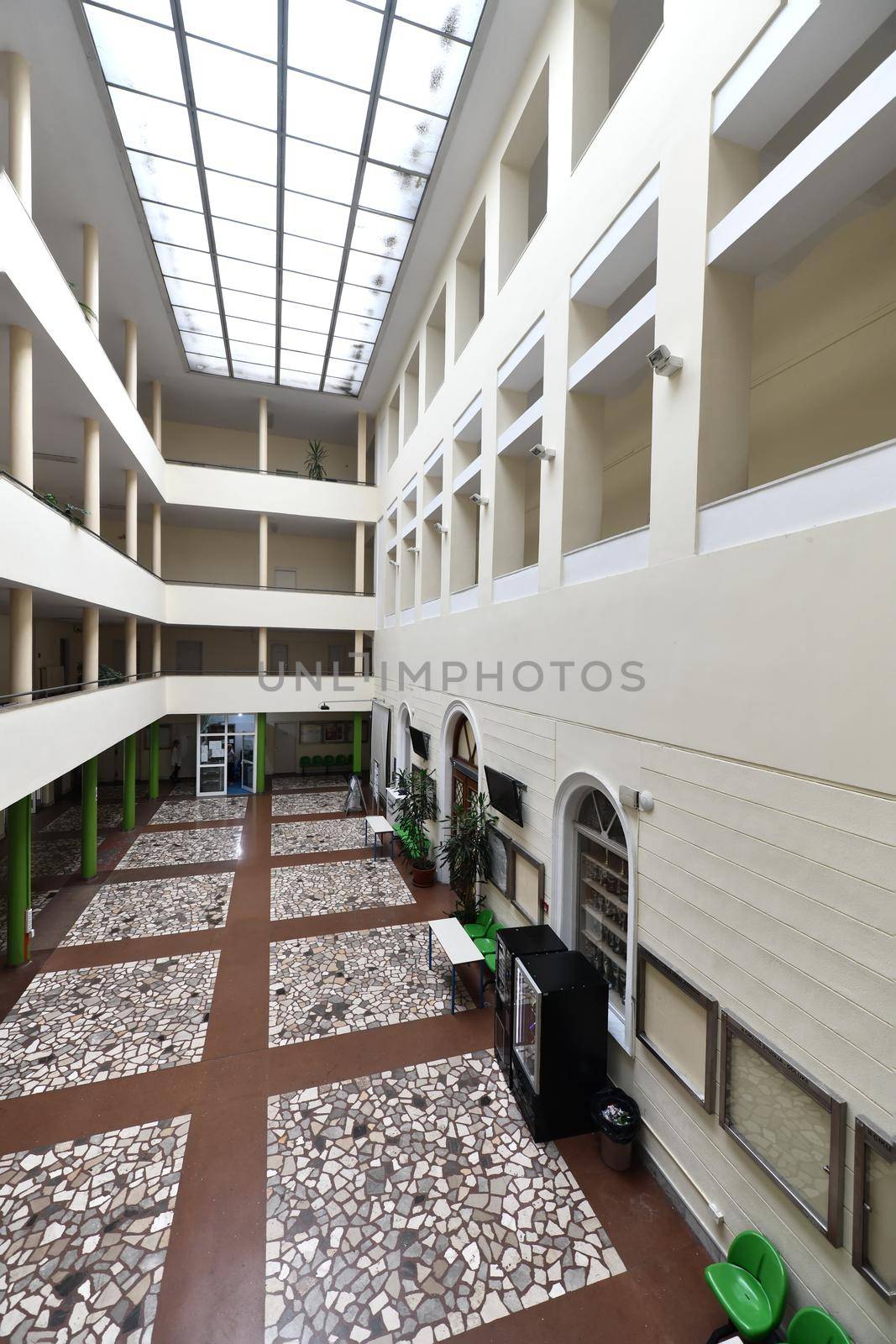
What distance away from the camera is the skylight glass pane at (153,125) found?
7785 mm

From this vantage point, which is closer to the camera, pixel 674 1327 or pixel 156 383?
pixel 674 1327

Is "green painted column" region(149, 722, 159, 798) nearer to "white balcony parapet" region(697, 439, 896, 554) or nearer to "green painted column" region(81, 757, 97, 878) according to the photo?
"green painted column" region(81, 757, 97, 878)

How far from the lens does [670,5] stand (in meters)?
4.52

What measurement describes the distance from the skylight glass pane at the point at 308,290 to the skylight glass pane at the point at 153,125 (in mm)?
2748

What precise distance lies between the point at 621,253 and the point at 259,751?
1473 cm

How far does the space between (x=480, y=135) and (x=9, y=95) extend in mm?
6099

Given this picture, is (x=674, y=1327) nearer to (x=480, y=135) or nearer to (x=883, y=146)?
(x=883, y=146)

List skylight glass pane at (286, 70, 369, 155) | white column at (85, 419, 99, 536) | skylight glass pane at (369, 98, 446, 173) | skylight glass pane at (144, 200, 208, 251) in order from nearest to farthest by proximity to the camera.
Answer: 1. skylight glass pane at (286, 70, 369, 155)
2. skylight glass pane at (369, 98, 446, 173)
3. white column at (85, 419, 99, 536)
4. skylight glass pane at (144, 200, 208, 251)

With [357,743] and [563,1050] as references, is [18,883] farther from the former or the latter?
[357,743]

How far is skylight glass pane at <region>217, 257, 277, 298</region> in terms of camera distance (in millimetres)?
10977

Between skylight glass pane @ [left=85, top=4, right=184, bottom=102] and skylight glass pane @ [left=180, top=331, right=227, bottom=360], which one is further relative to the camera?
skylight glass pane @ [left=180, top=331, right=227, bottom=360]

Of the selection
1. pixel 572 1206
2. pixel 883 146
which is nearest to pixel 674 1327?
pixel 572 1206

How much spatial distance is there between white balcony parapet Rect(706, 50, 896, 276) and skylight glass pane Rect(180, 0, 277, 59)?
22.0ft

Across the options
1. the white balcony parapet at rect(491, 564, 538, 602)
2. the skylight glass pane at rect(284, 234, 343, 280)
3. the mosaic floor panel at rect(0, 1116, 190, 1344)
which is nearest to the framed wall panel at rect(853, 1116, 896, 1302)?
the mosaic floor panel at rect(0, 1116, 190, 1344)
